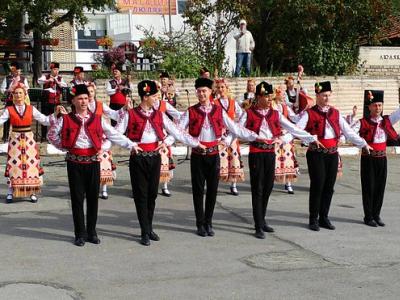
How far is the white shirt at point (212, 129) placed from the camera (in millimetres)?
8766

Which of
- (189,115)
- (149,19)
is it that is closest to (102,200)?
(189,115)

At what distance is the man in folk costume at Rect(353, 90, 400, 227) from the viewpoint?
31.2 feet

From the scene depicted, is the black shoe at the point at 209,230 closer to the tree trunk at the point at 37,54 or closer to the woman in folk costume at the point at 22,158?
the woman in folk costume at the point at 22,158

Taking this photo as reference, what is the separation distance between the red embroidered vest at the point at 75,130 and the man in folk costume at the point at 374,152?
3582 millimetres

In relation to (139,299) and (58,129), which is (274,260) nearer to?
(139,299)

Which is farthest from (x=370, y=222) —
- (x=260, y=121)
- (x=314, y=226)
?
(x=260, y=121)

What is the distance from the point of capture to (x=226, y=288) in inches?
263

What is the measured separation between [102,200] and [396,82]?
12.9 m

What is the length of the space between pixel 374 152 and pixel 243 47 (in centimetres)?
1096

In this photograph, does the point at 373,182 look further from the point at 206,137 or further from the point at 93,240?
the point at 93,240

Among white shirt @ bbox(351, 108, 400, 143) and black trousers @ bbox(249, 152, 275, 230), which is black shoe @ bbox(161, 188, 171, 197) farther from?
white shirt @ bbox(351, 108, 400, 143)

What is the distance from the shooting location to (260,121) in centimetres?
900

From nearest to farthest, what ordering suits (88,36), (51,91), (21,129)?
(21,129), (51,91), (88,36)

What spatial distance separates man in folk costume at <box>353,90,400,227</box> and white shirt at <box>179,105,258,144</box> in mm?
1697
